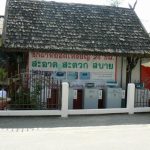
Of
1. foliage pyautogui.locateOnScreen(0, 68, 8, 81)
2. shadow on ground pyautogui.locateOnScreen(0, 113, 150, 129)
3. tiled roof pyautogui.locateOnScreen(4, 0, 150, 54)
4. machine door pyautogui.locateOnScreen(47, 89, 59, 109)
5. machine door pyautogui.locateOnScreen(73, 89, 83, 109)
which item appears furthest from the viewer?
foliage pyautogui.locateOnScreen(0, 68, 8, 81)

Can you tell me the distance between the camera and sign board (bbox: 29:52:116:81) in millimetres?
16875

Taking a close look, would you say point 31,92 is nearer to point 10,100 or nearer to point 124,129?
point 10,100

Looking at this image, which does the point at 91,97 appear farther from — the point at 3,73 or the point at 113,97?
the point at 3,73

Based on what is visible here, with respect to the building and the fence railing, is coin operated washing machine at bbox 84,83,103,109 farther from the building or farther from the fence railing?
the fence railing

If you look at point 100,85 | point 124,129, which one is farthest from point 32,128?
point 100,85

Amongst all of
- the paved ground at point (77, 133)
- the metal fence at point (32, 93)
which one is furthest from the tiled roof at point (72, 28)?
the paved ground at point (77, 133)

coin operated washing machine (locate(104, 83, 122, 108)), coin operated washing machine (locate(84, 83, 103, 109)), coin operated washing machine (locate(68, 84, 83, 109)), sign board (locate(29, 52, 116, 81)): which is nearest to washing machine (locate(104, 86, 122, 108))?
coin operated washing machine (locate(104, 83, 122, 108))

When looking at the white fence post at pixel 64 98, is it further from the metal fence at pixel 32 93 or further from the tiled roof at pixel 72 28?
the tiled roof at pixel 72 28

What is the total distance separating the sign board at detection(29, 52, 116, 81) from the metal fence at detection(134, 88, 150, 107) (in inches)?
50.0

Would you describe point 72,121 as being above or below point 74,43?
below

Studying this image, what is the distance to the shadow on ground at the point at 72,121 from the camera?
13.2 m

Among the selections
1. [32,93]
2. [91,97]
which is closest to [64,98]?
[32,93]

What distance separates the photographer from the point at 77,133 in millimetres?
11938

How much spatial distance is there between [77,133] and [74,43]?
5.79 m
